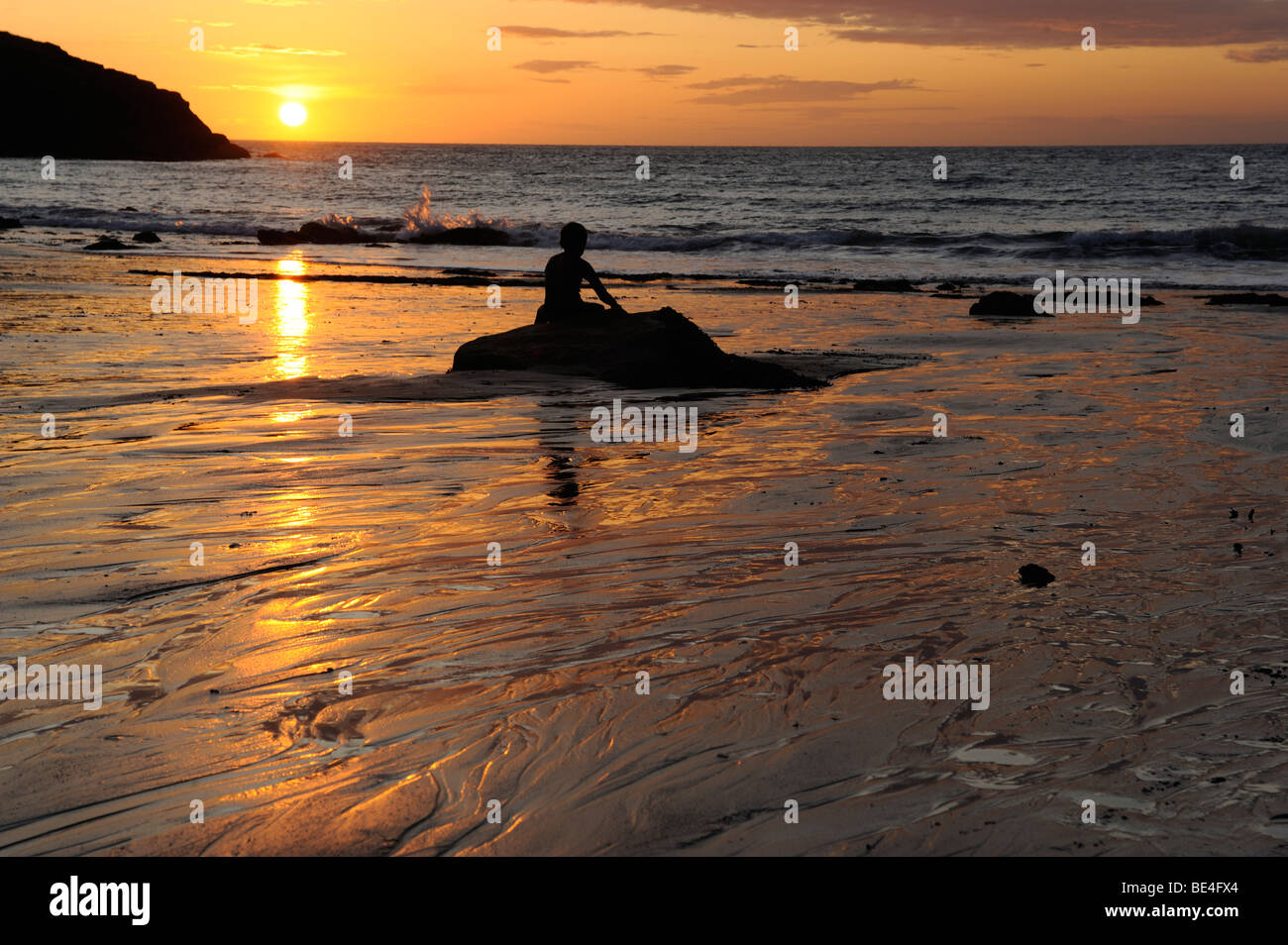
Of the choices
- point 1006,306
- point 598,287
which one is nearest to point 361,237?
point 1006,306

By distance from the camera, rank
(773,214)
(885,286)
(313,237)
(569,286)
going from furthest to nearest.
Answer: (773,214)
(313,237)
(885,286)
(569,286)

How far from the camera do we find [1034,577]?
489 centimetres

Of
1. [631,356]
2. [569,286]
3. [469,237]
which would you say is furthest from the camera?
[469,237]

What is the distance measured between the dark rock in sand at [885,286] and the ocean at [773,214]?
5.38ft

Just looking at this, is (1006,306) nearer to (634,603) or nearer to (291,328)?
(291,328)

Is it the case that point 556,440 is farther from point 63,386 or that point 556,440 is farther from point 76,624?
point 63,386

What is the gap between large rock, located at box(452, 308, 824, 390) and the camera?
33.2 feet

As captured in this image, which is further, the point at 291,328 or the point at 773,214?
the point at 773,214

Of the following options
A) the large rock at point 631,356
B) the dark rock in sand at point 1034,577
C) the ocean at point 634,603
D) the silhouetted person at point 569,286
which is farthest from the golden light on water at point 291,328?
the dark rock in sand at point 1034,577

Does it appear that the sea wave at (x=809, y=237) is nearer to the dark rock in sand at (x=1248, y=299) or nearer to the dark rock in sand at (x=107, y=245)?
the dark rock in sand at (x=107, y=245)

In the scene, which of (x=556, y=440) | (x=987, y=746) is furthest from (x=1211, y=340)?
(x=987, y=746)

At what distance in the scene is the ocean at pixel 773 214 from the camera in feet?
96.8

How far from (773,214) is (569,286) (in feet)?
128
